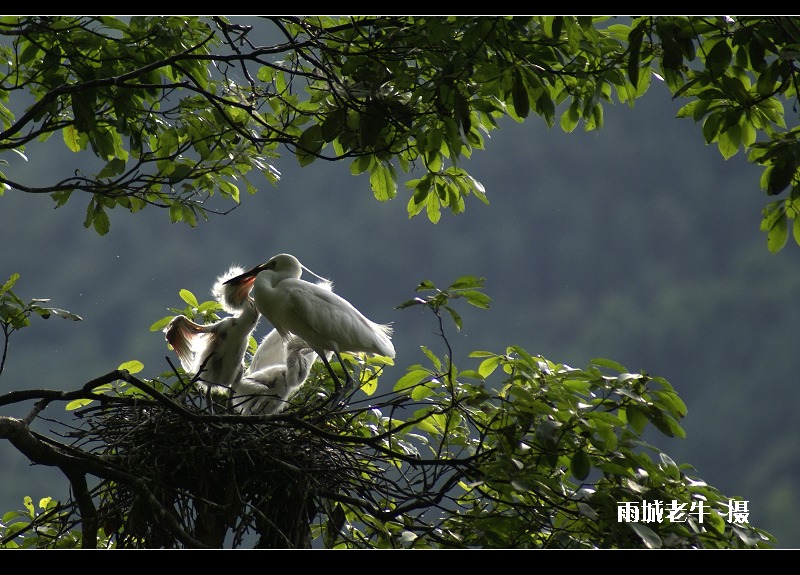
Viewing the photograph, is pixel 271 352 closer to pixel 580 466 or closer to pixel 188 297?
pixel 188 297

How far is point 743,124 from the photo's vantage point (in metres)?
2.35

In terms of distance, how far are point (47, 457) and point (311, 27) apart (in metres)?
1.67

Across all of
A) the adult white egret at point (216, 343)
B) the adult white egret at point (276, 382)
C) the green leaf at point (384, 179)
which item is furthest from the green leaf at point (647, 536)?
the adult white egret at point (216, 343)

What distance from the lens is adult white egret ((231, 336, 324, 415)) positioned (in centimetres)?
409

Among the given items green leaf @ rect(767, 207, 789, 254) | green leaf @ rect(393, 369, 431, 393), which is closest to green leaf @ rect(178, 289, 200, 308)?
green leaf @ rect(393, 369, 431, 393)

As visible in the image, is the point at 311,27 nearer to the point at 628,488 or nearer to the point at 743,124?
the point at 743,124

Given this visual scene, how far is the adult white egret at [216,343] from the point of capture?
4.12 metres

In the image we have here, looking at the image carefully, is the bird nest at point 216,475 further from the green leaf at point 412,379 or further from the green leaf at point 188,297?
the green leaf at point 188,297

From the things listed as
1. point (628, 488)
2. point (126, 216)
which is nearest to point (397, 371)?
point (126, 216)

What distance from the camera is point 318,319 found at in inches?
158

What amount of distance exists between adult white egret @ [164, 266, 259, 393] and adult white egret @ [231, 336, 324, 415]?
0.29ft

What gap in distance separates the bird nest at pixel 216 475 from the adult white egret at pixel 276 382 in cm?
89

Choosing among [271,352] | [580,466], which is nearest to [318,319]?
[271,352]

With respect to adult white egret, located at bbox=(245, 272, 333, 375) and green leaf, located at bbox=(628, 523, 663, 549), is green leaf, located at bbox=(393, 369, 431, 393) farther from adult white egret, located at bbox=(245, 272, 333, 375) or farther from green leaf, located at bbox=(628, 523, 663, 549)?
adult white egret, located at bbox=(245, 272, 333, 375)
